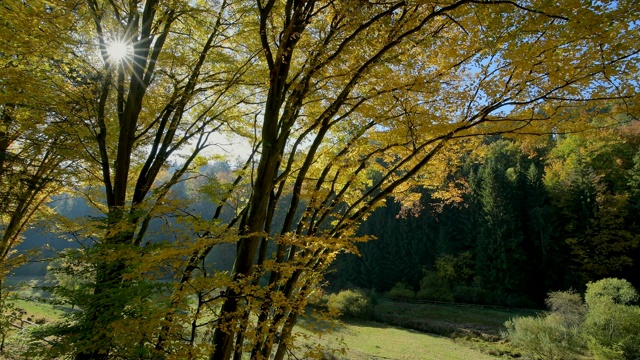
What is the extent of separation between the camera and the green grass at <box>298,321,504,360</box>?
14492 millimetres

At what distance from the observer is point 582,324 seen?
1574cm

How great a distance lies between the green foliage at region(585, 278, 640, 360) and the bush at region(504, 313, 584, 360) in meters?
0.81

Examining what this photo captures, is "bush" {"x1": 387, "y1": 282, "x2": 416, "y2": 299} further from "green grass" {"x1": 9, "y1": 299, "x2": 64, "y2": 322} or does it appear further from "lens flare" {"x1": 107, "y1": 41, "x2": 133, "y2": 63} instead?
"lens flare" {"x1": 107, "y1": 41, "x2": 133, "y2": 63}

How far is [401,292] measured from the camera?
30016 millimetres

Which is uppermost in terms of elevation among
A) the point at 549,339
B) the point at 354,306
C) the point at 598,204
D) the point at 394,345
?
the point at 598,204

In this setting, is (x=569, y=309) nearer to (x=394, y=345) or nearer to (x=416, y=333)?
(x=416, y=333)

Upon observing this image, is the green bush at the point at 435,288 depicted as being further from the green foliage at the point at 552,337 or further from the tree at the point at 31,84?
the tree at the point at 31,84

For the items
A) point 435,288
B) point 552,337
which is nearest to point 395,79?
point 552,337

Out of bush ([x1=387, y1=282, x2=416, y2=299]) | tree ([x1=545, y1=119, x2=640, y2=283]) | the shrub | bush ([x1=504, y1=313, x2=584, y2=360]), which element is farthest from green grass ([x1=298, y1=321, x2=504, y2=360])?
tree ([x1=545, y1=119, x2=640, y2=283])

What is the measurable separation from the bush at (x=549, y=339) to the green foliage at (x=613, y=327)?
806mm

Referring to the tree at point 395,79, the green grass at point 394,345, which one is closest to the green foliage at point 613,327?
the green grass at point 394,345

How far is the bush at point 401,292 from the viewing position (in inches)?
1165

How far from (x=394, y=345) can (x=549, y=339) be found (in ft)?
23.5

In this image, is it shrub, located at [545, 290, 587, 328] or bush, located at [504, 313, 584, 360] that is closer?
bush, located at [504, 313, 584, 360]
